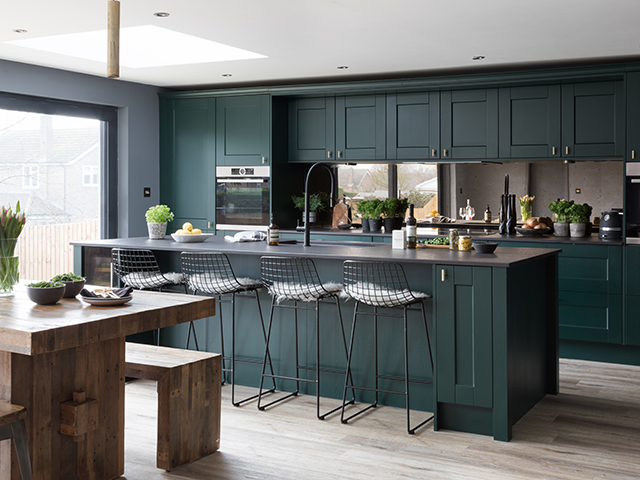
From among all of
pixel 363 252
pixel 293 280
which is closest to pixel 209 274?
pixel 293 280

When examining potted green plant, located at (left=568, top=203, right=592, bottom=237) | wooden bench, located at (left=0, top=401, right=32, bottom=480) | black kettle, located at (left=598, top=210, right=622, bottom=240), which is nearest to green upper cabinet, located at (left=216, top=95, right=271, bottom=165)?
potted green plant, located at (left=568, top=203, right=592, bottom=237)

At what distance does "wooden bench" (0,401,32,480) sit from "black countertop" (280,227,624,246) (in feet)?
13.9

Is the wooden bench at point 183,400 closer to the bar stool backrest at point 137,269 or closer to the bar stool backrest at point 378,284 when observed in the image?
the bar stool backrest at point 378,284

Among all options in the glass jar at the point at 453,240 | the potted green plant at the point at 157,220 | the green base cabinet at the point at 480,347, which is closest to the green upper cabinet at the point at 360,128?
A: the potted green plant at the point at 157,220

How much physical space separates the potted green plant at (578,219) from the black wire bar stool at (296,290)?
8.71 feet

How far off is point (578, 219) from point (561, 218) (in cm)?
16

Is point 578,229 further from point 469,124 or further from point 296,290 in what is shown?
point 296,290

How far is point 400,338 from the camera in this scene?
4.16 meters

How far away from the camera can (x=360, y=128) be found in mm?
6789

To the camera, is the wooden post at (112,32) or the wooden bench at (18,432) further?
the wooden post at (112,32)

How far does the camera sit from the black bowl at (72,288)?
302cm

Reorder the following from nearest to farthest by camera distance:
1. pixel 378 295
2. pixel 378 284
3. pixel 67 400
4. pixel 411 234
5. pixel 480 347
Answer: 1. pixel 67 400
2. pixel 480 347
3. pixel 378 295
4. pixel 378 284
5. pixel 411 234

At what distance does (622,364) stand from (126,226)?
4.95 metres

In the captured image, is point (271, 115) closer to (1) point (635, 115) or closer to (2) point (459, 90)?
(2) point (459, 90)
